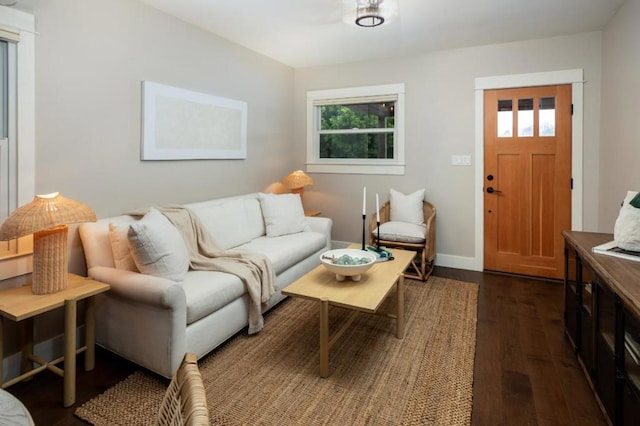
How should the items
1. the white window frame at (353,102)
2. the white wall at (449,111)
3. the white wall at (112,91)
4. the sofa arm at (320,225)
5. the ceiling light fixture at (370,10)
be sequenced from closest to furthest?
the white wall at (112,91), the ceiling light fixture at (370,10), the white wall at (449,111), the sofa arm at (320,225), the white window frame at (353,102)

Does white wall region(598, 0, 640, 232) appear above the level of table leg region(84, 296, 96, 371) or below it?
above

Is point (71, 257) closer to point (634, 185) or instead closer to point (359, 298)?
point (359, 298)

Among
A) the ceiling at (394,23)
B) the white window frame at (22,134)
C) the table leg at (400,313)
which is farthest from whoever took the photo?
the ceiling at (394,23)

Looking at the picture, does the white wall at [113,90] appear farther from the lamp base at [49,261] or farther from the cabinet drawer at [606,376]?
the cabinet drawer at [606,376]

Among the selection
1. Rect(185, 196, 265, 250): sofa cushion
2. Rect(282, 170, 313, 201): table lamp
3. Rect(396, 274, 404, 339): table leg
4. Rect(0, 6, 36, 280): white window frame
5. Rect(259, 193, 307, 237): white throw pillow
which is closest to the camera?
Rect(0, 6, 36, 280): white window frame

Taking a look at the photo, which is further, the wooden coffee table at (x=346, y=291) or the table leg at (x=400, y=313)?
the table leg at (x=400, y=313)

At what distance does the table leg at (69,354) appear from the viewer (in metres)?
1.92

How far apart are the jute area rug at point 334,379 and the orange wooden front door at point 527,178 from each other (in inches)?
58.8

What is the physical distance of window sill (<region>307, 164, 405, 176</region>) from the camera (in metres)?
4.59

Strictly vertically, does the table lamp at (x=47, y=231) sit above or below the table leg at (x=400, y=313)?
above

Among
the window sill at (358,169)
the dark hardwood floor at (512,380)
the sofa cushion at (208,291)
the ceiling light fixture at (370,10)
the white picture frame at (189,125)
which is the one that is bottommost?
the dark hardwood floor at (512,380)

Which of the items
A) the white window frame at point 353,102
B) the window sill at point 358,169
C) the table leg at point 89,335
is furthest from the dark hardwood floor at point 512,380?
the white window frame at point 353,102

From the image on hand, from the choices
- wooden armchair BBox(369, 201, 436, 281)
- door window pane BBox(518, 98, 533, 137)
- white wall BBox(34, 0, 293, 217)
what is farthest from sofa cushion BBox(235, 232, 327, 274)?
door window pane BBox(518, 98, 533, 137)

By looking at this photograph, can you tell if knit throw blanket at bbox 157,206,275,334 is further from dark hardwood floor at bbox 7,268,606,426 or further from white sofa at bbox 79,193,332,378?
dark hardwood floor at bbox 7,268,606,426
